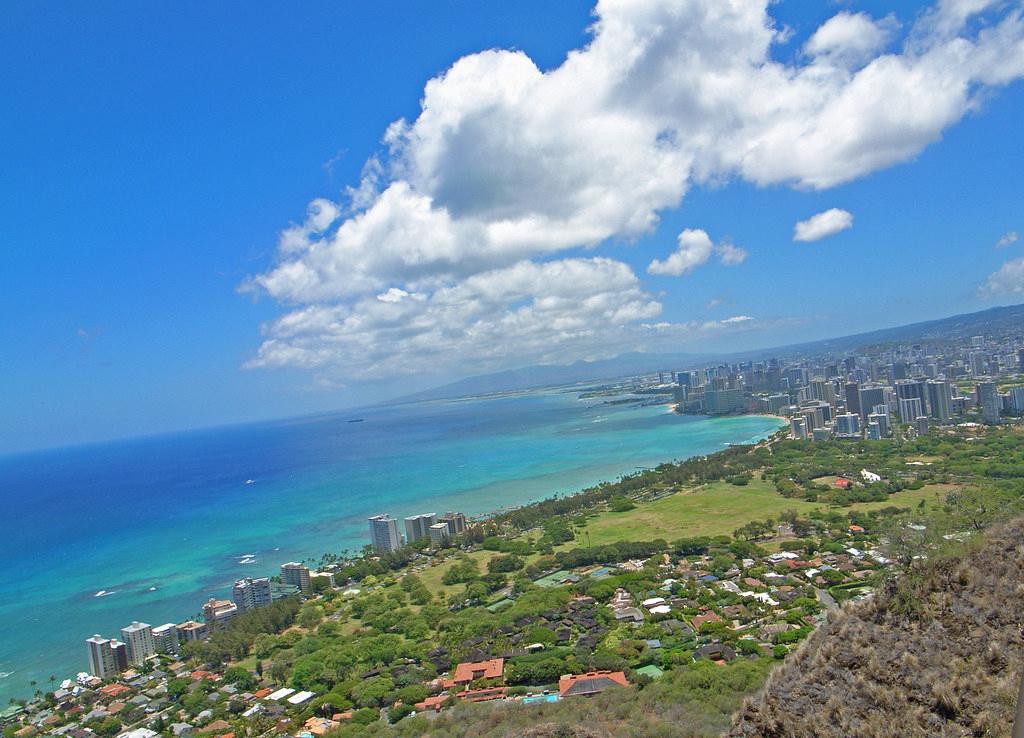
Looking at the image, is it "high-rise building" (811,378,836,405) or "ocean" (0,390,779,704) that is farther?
"high-rise building" (811,378,836,405)

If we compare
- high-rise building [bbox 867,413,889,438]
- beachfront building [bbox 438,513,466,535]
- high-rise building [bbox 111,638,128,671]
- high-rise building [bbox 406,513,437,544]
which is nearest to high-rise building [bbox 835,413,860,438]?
high-rise building [bbox 867,413,889,438]

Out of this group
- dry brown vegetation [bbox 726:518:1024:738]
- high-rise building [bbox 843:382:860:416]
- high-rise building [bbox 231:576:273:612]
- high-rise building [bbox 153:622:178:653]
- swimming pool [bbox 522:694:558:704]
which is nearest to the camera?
dry brown vegetation [bbox 726:518:1024:738]

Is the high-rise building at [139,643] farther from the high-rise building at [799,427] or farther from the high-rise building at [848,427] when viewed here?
the high-rise building at [799,427]

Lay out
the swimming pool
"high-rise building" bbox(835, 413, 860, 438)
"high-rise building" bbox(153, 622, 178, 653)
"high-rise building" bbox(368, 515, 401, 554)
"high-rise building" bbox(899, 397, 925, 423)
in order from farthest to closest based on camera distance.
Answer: "high-rise building" bbox(899, 397, 925, 423)
"high-rise building" bbox(835, 413, 860, 438)
"high-rise building" bbox(368, 515, 401, 554)
"high-rise building" bbox(153, 622, 178, 653)
the swimming pool

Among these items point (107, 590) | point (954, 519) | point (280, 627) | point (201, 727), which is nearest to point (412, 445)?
point (107, 590)

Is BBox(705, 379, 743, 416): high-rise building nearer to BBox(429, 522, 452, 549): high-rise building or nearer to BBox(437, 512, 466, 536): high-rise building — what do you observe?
BBox(437, 512, 466, 536): high-rise building

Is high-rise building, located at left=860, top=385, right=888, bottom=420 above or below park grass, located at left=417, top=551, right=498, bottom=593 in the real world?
above

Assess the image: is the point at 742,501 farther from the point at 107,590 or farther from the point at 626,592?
the point at 107,590

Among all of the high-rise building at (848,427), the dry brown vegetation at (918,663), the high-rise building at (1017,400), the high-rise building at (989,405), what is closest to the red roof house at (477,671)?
the dry brown vegetation at (918,663)

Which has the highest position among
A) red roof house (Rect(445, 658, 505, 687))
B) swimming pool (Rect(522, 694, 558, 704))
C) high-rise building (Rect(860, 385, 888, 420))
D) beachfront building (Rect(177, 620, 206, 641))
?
high-rise building (Rect(860, 385, 888, 420))
